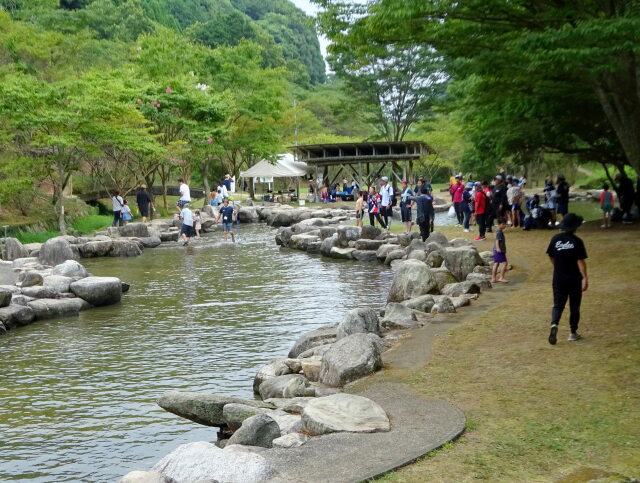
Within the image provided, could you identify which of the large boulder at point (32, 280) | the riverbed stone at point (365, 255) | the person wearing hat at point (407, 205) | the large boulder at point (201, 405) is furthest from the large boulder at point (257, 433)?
the person wearing hat at point (407, 205)

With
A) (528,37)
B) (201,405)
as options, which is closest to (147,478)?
(201,405)

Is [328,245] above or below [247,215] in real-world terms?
below

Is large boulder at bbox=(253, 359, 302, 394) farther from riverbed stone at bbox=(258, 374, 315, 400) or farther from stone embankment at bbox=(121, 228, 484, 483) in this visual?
riverbed stone at bbox=(258, 374, 315, 400)

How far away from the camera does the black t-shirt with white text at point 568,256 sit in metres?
8.97

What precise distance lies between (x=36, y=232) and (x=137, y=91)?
25.8 ft

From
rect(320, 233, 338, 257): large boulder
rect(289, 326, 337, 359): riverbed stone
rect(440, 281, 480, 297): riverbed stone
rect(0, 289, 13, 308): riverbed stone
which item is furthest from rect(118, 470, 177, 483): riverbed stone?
rect(320, 233, 338, 257): large boulder

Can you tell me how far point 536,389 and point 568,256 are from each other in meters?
2.22

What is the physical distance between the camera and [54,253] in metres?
21.6

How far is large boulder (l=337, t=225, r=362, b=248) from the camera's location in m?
23.7

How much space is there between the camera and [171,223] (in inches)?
1278

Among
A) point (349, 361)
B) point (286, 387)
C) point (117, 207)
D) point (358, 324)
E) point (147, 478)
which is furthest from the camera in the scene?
point (117, 207)

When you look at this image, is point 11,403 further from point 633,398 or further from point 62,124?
point 62,124

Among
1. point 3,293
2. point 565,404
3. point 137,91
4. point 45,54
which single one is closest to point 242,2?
point 45,54

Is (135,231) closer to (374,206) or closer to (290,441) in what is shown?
(374,206)
